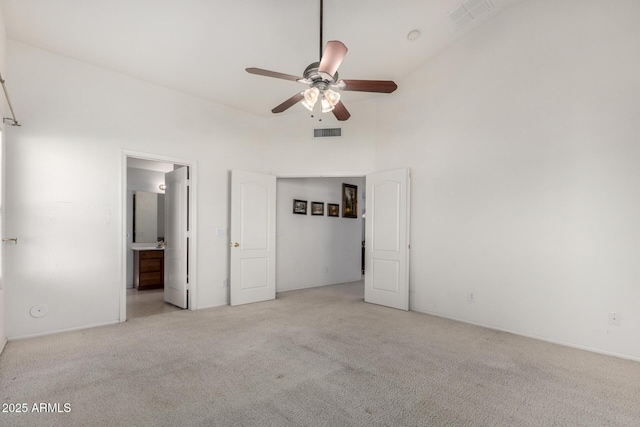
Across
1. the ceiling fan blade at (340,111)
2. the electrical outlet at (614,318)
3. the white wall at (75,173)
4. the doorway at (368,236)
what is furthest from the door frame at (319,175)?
the electrical outlet at (614,318)

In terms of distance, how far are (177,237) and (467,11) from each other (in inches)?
195

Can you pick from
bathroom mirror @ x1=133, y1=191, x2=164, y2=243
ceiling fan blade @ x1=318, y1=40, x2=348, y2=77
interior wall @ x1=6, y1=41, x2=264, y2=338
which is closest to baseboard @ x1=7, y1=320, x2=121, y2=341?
interior wall @ x1=6, y1=41, x2=264, y2=338

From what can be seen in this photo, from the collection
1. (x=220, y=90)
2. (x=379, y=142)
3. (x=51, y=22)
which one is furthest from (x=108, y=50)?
(x=379, y=142)

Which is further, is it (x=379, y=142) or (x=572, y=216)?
(x=379, y=142)

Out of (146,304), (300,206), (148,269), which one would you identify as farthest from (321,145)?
(148,269)

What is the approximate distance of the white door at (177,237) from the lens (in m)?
4.95

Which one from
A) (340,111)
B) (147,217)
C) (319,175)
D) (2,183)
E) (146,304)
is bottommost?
(146,304)

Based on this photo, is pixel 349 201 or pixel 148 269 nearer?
pixel 148 269

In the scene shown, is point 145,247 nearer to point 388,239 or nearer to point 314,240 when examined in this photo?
point 314,240

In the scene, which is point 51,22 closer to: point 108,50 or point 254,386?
point 108,50

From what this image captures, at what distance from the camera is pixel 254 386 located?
8.19 feet

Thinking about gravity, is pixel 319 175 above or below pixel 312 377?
above

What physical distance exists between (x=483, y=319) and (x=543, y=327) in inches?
25.5

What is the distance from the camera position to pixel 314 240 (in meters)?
6.81
